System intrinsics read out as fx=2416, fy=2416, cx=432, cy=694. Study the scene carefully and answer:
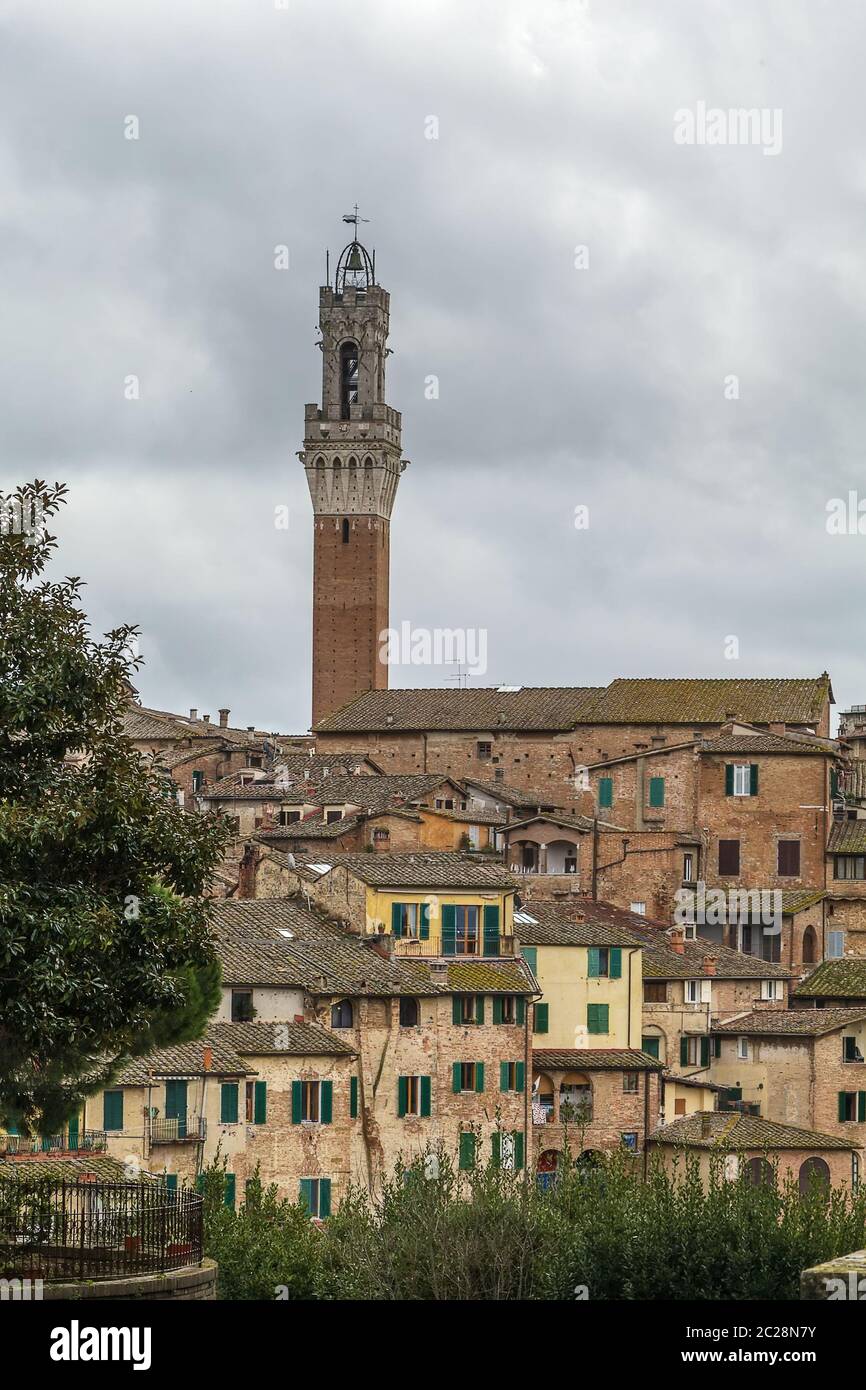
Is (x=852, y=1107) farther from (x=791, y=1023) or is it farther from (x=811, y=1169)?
(x=811, y=1169)

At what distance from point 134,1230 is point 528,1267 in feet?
47.0

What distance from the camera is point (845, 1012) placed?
62.2m

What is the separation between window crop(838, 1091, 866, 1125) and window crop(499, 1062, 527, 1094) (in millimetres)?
10470

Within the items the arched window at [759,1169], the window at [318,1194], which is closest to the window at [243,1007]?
the window at [318,1194]

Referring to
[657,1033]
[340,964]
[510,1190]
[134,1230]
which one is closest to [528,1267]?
[510,1190]

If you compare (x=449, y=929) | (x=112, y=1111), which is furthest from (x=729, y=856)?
(x=112, y=1111)

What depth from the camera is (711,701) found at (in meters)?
90.4

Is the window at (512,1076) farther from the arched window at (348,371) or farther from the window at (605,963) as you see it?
the arched window at (348,371)

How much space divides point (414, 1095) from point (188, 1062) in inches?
314

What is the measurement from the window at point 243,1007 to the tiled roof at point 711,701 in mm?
41626

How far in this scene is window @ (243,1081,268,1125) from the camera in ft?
152

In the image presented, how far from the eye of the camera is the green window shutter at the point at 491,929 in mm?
56719
